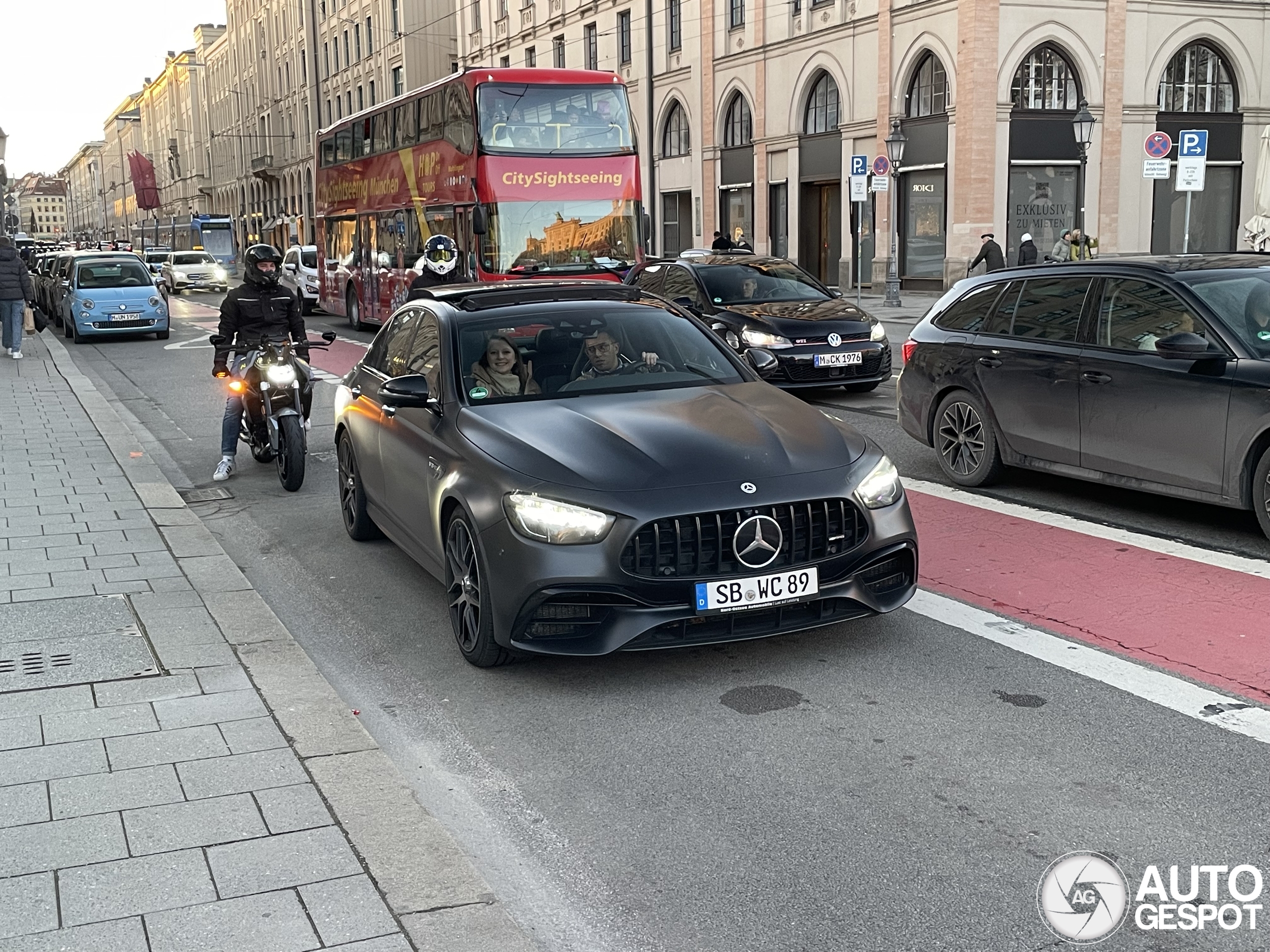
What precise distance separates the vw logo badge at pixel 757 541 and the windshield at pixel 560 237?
1439 centimetres

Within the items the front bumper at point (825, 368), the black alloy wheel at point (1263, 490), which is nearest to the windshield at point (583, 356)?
the black alloy wheel at point (1263, 490)

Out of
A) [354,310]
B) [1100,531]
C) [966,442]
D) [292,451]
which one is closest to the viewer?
[1100,531]

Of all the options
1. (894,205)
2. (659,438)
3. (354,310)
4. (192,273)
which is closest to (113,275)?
(354,310)

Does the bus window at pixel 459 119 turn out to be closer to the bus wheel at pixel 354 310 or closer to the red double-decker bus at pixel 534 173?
the red double-decker bus at pixel 534 173

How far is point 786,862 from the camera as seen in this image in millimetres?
3686

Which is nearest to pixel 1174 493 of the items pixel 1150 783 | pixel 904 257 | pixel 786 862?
pixel 1150 783

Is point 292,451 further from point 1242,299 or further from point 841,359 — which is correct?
point 841,359

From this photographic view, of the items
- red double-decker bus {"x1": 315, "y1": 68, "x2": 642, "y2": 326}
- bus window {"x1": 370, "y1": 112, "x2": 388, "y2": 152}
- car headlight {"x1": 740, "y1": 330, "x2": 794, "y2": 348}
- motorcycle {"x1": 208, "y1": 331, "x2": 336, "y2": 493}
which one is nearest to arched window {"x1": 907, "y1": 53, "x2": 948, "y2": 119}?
bus window {"x1": 370, "y1": 112, "x2": 388, "y2": 152}

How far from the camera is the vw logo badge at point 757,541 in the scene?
5.00 metres

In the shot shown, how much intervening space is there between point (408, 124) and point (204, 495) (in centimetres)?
1347

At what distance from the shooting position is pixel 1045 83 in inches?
1278

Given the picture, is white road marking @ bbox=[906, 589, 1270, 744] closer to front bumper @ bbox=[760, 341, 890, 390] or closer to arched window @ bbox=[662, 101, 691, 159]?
front bumper @ bbox=[760, 341, 890, 390]

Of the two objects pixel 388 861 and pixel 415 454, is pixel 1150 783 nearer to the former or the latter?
pixel 388 861

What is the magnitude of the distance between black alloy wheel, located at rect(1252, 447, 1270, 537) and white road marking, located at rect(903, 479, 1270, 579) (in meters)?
0.28
